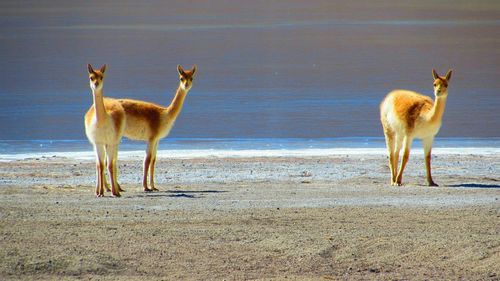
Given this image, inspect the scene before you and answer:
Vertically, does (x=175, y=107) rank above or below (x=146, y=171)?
above

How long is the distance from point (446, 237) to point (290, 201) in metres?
2.57

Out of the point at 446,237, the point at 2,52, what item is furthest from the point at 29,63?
the point at 446,237

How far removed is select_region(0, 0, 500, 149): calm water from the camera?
23.7 m

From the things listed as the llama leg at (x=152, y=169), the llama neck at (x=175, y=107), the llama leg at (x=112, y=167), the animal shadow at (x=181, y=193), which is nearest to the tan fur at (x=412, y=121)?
the animal shadow at (x=181, y=193)

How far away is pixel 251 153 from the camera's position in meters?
18.8

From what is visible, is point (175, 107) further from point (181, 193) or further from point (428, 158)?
point (428, 158)

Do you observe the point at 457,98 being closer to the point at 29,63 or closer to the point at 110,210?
the point at 29,63

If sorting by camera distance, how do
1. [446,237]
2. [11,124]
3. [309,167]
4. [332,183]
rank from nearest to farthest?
[446,237] < [332,183] < [309,167] < [11,124]

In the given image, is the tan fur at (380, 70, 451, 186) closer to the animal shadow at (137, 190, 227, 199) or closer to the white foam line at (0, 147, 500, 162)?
the animal shadow at (137, 190, 227, 199)

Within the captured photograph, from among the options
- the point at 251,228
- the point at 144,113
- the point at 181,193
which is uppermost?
the point at 144,113

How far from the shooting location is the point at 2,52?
39.9 meters

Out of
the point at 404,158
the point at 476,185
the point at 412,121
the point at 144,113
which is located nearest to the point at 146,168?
the point at 144,113

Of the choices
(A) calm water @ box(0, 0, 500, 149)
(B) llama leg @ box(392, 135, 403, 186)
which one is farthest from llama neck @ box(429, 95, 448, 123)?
(A) calm water @ box(0, 0, 500, 149)

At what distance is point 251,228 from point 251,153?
7794mm
